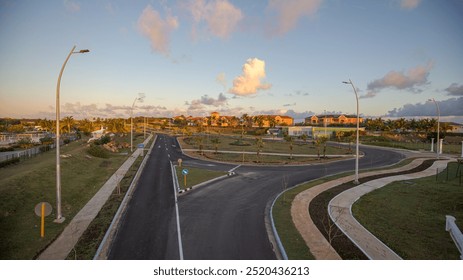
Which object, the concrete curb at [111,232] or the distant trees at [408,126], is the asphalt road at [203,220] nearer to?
the concrete curb at [111,232]

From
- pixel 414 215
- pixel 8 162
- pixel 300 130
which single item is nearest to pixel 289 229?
pixel 414 215

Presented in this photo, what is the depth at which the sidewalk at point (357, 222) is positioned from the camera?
425 inches

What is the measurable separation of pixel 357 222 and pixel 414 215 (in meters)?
4.41

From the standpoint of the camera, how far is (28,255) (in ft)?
34.3

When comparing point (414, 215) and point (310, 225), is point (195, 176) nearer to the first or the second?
point (310, 225)

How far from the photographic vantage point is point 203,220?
1436cm

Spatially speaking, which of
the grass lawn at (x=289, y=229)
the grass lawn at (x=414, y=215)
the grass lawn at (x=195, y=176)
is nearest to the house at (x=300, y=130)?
the grass lawn at (x=414, y=215)

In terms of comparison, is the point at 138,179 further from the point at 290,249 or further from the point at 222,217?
the point at 290,249

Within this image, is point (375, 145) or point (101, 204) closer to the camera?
point (101, 204)

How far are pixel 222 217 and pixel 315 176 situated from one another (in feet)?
52.1

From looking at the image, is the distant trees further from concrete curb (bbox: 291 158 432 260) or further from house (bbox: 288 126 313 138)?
concrete curb (bbox: 291 158 432 260)

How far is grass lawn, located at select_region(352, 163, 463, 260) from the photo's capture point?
1147 centimetres

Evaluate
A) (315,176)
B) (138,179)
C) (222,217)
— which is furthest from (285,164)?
(222,217)

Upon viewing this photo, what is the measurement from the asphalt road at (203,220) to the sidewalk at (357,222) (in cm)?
409
